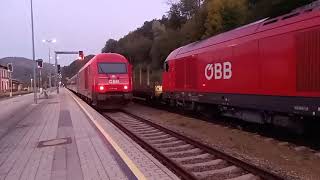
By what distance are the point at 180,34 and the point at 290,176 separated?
70.1 m

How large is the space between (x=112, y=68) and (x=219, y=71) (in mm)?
11438

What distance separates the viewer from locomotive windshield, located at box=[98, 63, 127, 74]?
89.6ft

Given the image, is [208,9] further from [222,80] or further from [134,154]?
[134,154]

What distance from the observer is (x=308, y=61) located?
11.6 meters

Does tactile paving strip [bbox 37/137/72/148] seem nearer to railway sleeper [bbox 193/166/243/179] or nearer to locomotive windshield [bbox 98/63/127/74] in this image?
railway sleeper [bbox 193/166/243/179]

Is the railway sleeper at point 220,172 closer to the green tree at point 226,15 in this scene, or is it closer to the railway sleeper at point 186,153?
the railway sleeper at point 186,153

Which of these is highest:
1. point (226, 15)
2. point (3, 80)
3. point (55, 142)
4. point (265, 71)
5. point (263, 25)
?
point (226, 15)

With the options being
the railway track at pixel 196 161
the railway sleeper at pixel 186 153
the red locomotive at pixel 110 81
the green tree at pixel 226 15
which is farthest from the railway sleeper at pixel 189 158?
the green tree at pixel 226 15

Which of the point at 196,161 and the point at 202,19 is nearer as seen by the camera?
the point at 196,161

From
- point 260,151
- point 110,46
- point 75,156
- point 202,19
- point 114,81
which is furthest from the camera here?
point 110,46

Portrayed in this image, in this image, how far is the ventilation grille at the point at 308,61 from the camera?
441 inches

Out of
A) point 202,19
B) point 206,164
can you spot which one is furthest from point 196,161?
point 202,19

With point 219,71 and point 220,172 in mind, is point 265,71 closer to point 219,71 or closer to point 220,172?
point 219,71

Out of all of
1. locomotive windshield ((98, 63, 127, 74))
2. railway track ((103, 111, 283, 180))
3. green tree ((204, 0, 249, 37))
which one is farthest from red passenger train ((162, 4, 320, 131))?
green tree ((204, 0, 249, 37))
